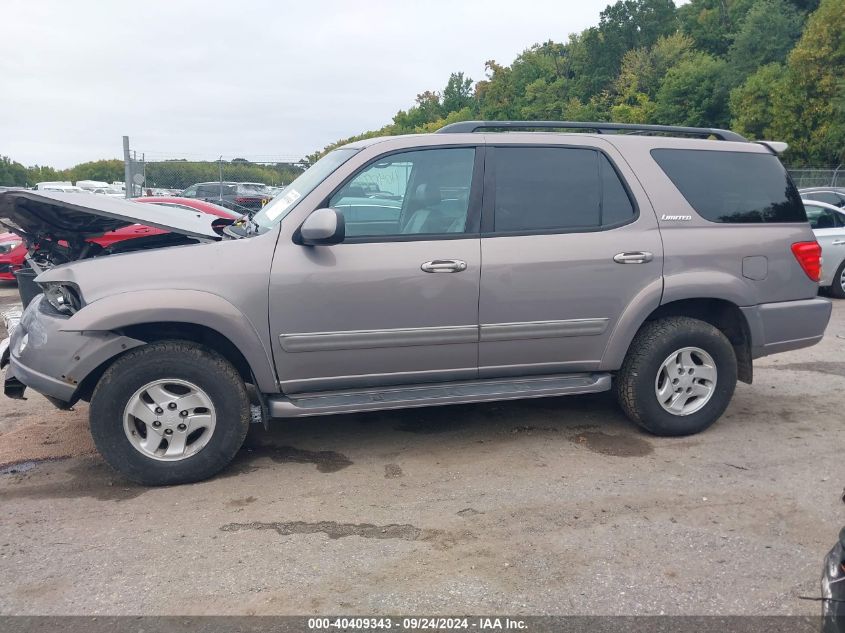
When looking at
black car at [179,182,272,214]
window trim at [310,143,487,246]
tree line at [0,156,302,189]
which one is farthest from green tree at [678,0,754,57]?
window trim at [310,143,487,246]

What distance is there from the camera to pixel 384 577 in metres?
3.11

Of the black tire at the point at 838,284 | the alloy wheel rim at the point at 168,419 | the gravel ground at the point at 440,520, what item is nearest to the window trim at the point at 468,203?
the alloy wheel rim at the point at 168,419

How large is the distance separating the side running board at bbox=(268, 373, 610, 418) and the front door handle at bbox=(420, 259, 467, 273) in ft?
2.35

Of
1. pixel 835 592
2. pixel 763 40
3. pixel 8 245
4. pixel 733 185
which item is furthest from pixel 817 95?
pixel 835 592

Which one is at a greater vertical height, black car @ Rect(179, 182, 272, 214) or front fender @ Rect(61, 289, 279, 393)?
black car @ Rect(179, 182, 272, 214)

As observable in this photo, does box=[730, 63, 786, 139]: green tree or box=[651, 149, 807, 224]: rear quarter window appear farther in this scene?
box=[730, 63, 786, 139]: green tree

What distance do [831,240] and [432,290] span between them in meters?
8.35

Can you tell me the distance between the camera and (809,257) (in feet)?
15.9

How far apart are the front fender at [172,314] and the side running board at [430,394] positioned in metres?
0.40

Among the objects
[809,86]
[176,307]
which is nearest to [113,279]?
[176,307]

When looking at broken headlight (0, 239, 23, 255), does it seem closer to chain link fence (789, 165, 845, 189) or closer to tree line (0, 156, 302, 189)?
tree line (0, 156, 302, 189)

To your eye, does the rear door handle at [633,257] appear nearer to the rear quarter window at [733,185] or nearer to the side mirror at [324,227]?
the rear quarter window at [733,185]

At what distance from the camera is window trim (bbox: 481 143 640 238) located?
14.2 feet

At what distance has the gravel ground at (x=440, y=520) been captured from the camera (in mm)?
2988
